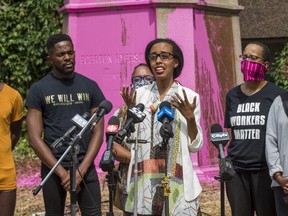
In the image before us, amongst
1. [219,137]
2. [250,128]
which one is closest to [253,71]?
[250,128]

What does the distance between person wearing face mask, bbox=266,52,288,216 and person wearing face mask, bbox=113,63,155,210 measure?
Answer: 109 centimetres

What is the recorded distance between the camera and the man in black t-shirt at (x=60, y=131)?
6.16m

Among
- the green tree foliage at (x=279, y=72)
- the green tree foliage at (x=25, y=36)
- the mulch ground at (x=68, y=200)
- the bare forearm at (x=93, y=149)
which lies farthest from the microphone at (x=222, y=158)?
the green tree foliage at (x=25, y=36)

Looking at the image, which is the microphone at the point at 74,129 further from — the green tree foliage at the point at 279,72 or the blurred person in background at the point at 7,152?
the green tree foliage at the point at 279,72

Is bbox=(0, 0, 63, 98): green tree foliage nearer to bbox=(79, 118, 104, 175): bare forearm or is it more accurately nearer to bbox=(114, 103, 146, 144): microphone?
bbox=(79, 118, 104, 175): bare forearm

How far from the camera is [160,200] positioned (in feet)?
17.4

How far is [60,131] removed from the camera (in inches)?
243

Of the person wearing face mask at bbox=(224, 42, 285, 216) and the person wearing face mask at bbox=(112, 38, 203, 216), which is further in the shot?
the person wearing face mask at bbox=(224, 42, 285, 216)

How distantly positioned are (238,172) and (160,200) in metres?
1.05

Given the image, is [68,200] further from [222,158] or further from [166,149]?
[222,158]

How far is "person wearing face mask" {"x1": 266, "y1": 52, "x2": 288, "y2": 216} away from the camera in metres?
5.79

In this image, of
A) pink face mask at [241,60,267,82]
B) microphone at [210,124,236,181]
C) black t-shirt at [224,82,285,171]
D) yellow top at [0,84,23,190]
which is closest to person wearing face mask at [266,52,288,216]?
black t-shirt at [224,82,285,171]

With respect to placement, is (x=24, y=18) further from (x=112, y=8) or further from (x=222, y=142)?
(x=222, y=142)

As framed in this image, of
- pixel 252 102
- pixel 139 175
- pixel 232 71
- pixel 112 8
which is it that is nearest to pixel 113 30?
pixel 112 8
